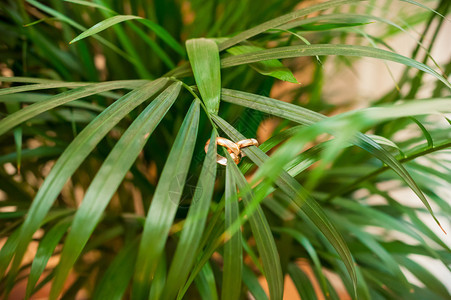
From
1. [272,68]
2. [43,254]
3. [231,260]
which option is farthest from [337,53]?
[43,254]

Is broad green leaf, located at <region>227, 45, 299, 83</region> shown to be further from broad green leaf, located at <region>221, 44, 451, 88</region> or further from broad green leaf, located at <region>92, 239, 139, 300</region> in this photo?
broad green leaf, located at <region>92, 239, 139, 300</region>

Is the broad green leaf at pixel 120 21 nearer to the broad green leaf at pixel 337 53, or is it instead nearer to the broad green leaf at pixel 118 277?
the broad green leaf at pixel 337 53

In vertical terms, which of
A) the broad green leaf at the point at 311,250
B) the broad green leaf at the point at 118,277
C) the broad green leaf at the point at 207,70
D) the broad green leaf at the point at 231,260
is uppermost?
the broad green leaf at the point at 207,70

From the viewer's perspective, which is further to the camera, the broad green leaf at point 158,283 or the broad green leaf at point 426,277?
the broad green leaf at point 426,277

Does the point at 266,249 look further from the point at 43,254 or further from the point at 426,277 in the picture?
the point at 426,277

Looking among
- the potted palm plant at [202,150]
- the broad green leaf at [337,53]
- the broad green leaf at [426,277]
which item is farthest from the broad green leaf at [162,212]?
the broad green leaf at [426,277]

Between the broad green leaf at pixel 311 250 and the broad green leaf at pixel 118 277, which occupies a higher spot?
the broad green leaf at pixel 311 250

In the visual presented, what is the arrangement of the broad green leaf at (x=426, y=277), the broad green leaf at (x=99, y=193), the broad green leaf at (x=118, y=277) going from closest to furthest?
the broad green leaf at (x=99, y=193) < the broad green leaf at (x=118, y=277) < the broad green leaf at (x=426, y=277)

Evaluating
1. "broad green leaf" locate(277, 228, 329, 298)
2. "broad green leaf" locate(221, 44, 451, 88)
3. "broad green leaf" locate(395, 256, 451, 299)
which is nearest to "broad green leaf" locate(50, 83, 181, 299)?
"broad green leaf" locate(221, 44, 451, 88)
